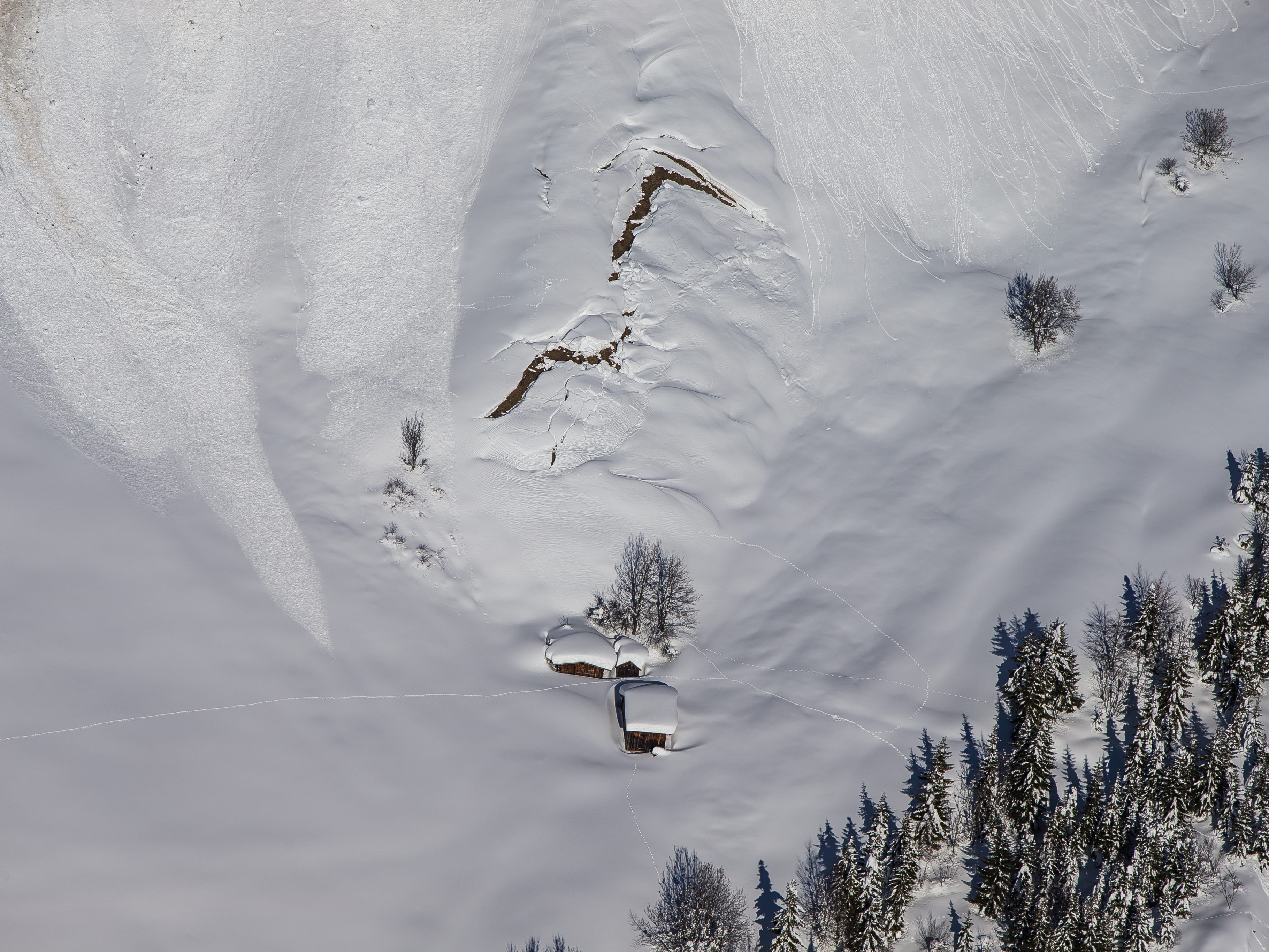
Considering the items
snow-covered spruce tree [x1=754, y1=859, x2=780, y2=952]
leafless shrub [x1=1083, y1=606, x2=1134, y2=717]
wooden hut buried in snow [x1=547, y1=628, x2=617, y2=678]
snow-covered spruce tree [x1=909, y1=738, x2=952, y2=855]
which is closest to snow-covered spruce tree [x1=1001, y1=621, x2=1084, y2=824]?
leafless shrub [x1=1083, y1=606, x2=1134, y2=717]

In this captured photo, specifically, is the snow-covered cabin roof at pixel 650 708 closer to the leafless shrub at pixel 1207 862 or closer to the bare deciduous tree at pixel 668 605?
the bare deciduous tree at pixel 668 605

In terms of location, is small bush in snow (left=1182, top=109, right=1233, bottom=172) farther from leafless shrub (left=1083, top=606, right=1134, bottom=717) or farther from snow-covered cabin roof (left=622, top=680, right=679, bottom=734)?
snow-covered cabin roof (left=622, top=680, right=679, bottom=734)

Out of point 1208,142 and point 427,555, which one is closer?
point 427,555

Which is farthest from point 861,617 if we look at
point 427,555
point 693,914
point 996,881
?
point 427,555

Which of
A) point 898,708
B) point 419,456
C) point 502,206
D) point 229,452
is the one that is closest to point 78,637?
point 229,452

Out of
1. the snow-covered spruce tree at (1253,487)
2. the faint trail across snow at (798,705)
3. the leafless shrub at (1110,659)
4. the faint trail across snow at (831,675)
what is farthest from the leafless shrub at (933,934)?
the snow-covered spruce tree at (1253,487)

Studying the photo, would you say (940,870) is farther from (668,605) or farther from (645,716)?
(668,605)

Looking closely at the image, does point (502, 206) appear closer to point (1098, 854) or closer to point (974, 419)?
point (974, 419)
